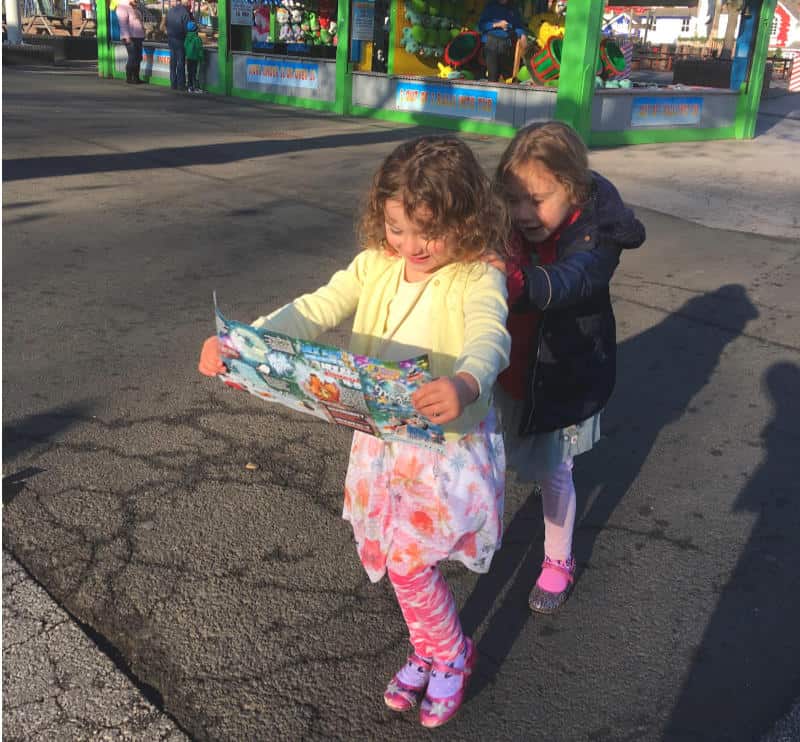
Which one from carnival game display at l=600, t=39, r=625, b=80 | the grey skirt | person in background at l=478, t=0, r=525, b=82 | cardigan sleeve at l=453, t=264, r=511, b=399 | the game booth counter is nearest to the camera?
cardigan sleeve at l=453, t=264, r=511, b=399

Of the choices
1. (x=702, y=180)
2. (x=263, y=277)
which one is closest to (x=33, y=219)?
(x=263, y=277)

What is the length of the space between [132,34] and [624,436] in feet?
62.8

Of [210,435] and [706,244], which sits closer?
[210,435]

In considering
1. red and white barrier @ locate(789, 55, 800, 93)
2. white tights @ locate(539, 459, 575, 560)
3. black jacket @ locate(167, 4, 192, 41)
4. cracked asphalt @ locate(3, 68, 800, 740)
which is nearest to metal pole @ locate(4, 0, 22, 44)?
black jacket @ locate(167, 4, 192, 41)

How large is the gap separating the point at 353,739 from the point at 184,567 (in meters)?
0.91

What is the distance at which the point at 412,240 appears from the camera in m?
1.95

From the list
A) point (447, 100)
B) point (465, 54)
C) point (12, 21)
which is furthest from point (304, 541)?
point (12, 21)

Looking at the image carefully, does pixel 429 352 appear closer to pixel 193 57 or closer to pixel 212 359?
pixel 212 359

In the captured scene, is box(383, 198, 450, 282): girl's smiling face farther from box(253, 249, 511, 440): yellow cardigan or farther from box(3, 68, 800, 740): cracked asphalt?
box(3, 68, 800, 740): cracked asphalt

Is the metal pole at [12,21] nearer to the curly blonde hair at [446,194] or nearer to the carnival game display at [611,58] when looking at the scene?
the carnival game display at [611,58]

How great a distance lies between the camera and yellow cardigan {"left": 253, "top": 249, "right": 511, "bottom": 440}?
6.18 ft

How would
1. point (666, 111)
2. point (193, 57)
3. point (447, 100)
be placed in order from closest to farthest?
point (666, 111) < point (447, 100) < point (193, 57)

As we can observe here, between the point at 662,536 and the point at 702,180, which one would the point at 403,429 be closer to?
the point at 662,536

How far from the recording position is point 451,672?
219 cm
